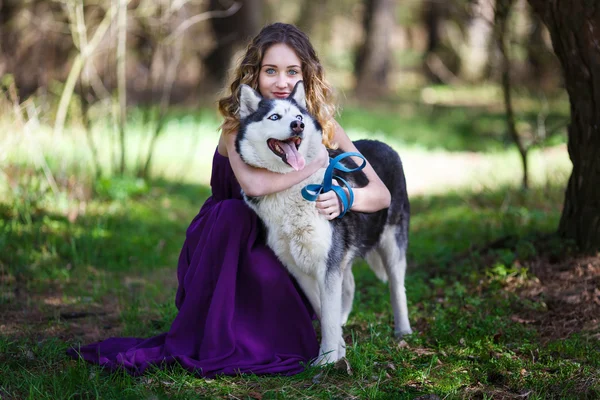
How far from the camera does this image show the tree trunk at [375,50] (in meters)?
16.8

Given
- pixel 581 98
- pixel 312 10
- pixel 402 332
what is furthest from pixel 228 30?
pixel 402 332

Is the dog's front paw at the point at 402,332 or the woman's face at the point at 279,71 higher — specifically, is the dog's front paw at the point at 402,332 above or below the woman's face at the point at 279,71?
below

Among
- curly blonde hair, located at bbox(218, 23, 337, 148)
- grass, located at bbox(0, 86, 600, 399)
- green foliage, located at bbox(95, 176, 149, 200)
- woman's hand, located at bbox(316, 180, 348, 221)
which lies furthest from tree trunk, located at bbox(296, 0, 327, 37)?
woman's hand, located at bbox(316, 180, 348, 221)

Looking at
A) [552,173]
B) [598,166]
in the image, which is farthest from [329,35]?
[598,166]

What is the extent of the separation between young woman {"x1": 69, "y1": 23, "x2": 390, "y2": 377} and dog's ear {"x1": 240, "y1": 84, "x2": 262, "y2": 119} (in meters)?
0.13

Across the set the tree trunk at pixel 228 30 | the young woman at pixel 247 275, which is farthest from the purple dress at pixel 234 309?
the tree trunk at pixel 228 30

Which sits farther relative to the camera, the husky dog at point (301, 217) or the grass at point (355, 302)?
the husky dog at point (301, 217)

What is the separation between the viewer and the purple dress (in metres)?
3.51

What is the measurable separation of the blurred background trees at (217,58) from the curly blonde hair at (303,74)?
617mm

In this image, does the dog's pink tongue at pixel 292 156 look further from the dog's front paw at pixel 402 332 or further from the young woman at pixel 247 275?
the dog's front paw at pixel 402 332

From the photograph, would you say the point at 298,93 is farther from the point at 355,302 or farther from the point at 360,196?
the point at 355,302

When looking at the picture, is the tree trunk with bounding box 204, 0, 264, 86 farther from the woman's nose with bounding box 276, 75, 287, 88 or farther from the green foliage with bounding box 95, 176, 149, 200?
the woman's nose with bounding box 276, 75, 287, 88

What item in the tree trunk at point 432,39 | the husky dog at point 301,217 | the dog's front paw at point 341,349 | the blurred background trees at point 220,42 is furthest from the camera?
the tree trunk at point 432,39

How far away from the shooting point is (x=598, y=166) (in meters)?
4.33
